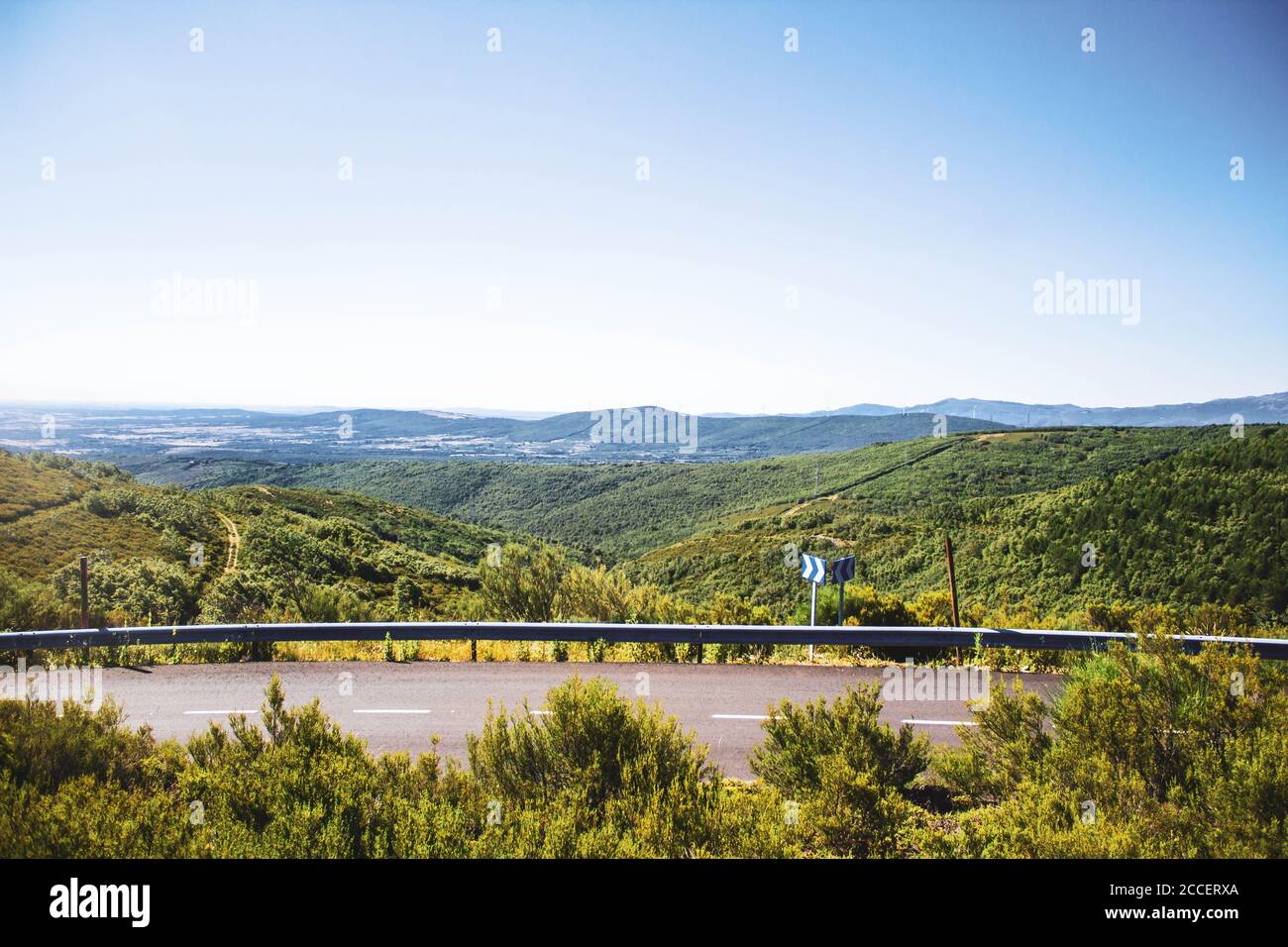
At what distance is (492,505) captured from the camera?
116625mm

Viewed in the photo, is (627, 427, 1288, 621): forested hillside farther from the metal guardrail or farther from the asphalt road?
the asphalt road

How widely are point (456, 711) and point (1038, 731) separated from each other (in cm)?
575

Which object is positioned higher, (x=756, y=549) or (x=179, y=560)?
(x=179, y=560)

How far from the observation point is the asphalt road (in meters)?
7.32

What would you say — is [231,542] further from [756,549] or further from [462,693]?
[756,549]

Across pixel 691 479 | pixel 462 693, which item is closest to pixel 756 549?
pixel 462 693

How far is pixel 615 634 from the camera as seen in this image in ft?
32.6

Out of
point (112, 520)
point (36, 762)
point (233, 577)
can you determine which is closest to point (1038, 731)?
point (36, 762)

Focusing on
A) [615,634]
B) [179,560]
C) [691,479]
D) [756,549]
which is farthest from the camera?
[691,479]

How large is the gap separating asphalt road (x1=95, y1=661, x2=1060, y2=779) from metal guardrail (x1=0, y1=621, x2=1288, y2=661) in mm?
394

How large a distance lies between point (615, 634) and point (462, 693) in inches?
91.4

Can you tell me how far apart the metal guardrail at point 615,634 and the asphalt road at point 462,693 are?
39 cm

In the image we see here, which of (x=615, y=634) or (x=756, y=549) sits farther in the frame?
(x=756, y=549)
